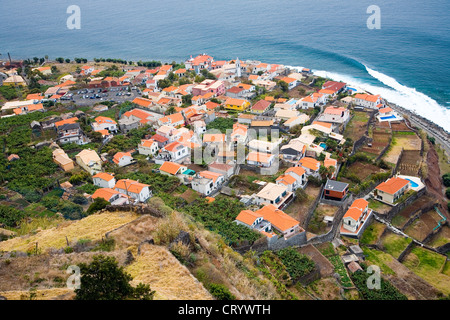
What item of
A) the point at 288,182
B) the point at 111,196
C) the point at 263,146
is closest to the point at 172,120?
the point at 263,146

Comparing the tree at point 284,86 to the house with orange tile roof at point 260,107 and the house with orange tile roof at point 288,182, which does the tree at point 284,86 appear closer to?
the house with orange tile roof at point 260,107

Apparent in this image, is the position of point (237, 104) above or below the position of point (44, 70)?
below

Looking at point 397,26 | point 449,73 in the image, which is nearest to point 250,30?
point 397,26

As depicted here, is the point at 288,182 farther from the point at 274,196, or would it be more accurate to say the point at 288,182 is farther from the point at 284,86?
the point at 284,86

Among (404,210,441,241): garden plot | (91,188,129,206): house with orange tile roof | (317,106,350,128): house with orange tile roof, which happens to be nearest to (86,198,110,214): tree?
(91,188,129,206): house with orange tile roof

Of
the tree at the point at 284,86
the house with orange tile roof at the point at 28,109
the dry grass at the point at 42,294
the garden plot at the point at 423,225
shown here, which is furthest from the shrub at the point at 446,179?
the house with orange tile roof at the point at 28,109
